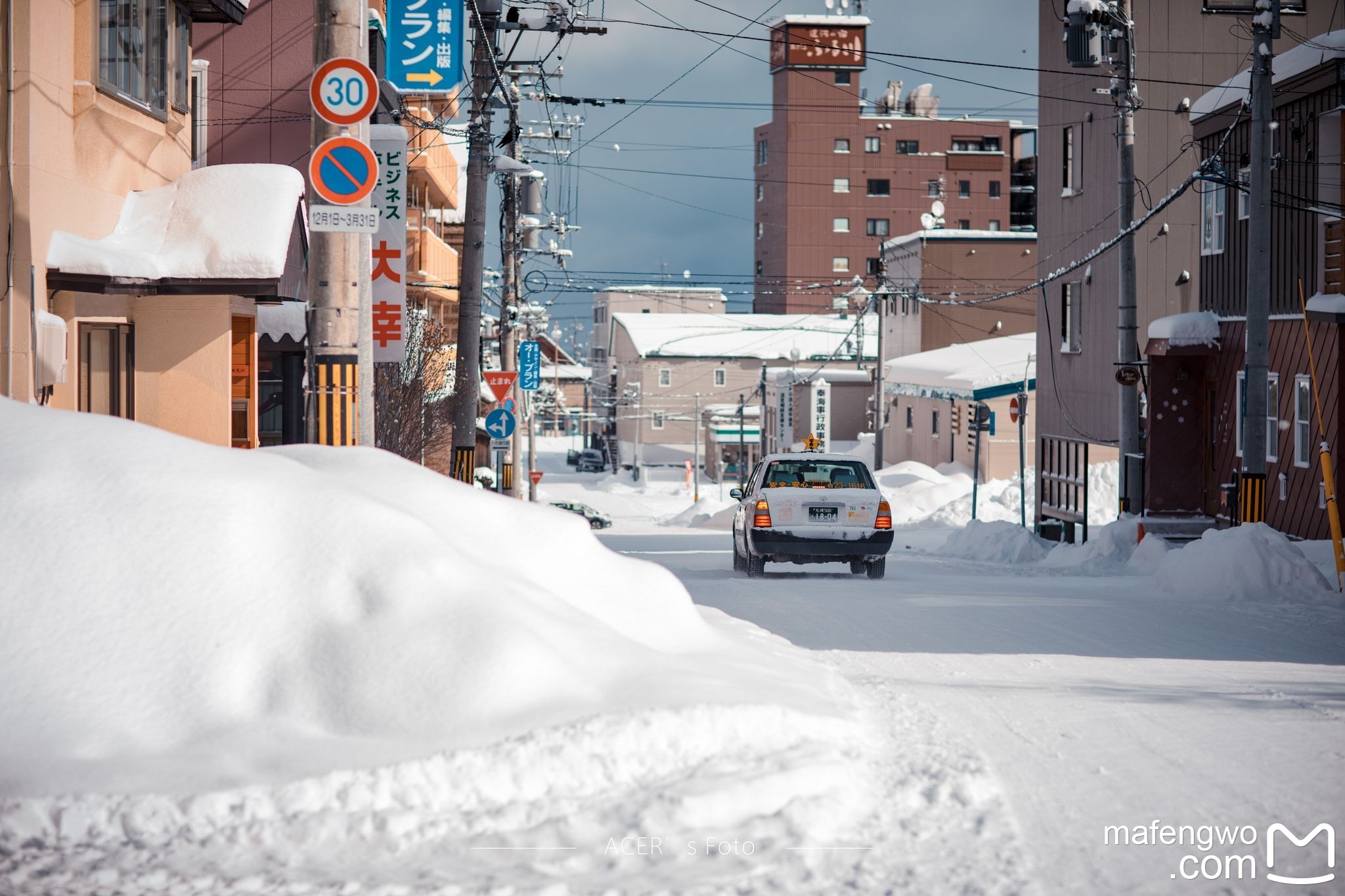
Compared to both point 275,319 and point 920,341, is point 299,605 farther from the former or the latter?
point 920,341

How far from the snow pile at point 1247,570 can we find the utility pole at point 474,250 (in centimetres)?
1181

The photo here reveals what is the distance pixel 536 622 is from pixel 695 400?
254 ft

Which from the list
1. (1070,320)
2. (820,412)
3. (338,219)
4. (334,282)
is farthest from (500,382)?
(820,412)

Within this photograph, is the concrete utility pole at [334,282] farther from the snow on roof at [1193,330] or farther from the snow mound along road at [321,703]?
the snow on roof at [1193,330]

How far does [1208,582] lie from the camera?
49.0ft

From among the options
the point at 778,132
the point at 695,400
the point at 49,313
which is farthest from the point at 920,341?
the point at 49,313

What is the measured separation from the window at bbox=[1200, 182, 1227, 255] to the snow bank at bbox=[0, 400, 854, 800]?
19673mm

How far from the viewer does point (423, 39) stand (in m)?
17.9

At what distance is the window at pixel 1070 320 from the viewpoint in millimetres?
33219

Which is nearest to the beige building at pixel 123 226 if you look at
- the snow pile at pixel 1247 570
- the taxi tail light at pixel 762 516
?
the taxi tail light at pixel 762 516

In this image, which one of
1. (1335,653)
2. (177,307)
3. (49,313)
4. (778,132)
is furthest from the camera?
(778,132)

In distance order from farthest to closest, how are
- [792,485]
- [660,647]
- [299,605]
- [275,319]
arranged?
[275,319]
[792,485]
[660,647]
[299,605]

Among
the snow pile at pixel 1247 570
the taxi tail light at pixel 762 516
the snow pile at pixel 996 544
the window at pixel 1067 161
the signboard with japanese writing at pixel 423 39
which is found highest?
the window at pixel 1067 161

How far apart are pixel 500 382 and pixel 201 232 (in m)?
15.6
